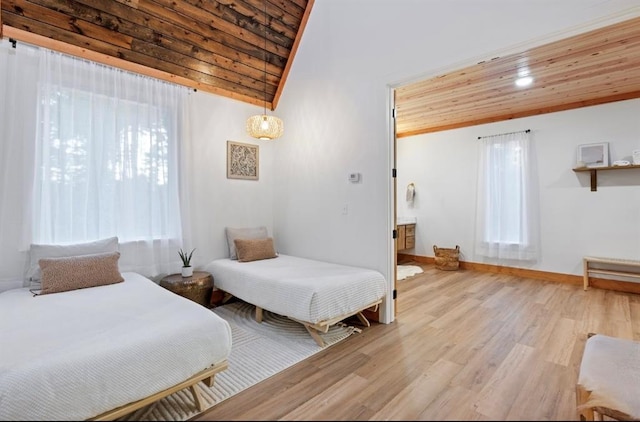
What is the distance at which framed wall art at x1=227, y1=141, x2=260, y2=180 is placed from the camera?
3.91 metres

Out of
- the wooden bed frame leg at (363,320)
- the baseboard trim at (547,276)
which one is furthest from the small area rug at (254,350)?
the baseboard trim at (547,276)

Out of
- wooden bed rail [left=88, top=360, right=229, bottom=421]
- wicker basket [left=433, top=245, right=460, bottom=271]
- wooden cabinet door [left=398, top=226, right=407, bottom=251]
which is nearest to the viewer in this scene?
wooden bed rail [left=88, top=360, right=229, bottom=421]

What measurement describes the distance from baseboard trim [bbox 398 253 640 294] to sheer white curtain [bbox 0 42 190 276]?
15.0 feet

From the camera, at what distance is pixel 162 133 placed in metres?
3.28

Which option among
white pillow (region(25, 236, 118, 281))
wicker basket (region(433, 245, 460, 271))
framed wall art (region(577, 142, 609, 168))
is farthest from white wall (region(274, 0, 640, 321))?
framed wall art (region(577, 142, 609, 168))

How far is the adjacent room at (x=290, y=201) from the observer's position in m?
1.77

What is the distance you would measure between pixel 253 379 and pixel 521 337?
2302 mm

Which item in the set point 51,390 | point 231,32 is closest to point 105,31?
point 231,32

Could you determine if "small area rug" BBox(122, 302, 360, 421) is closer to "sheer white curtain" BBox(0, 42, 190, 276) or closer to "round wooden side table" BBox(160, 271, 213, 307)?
"round wooden side table" BBox(160, 271, 213, 307)

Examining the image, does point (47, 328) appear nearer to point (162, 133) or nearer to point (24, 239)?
point (24, 239)

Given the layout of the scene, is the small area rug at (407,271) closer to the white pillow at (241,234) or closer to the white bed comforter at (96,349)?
the white pillow at (241,234)

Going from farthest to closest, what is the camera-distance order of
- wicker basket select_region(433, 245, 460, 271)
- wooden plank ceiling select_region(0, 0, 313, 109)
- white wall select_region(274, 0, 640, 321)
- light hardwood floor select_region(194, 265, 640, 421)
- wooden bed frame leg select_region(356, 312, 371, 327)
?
wicker basket select_region(433, 245, 460, 271)
wooden bed frame leg select_region(356, 312, 371, 327)
wooden plank ceiling select_region(0, 0, 313, 109)
white wall select_region(274, 0, 640, 321)
light hardwood floor select_region(194, 265, 640, 421)

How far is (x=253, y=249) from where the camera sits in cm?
360

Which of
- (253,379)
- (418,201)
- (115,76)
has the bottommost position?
(253,379)
